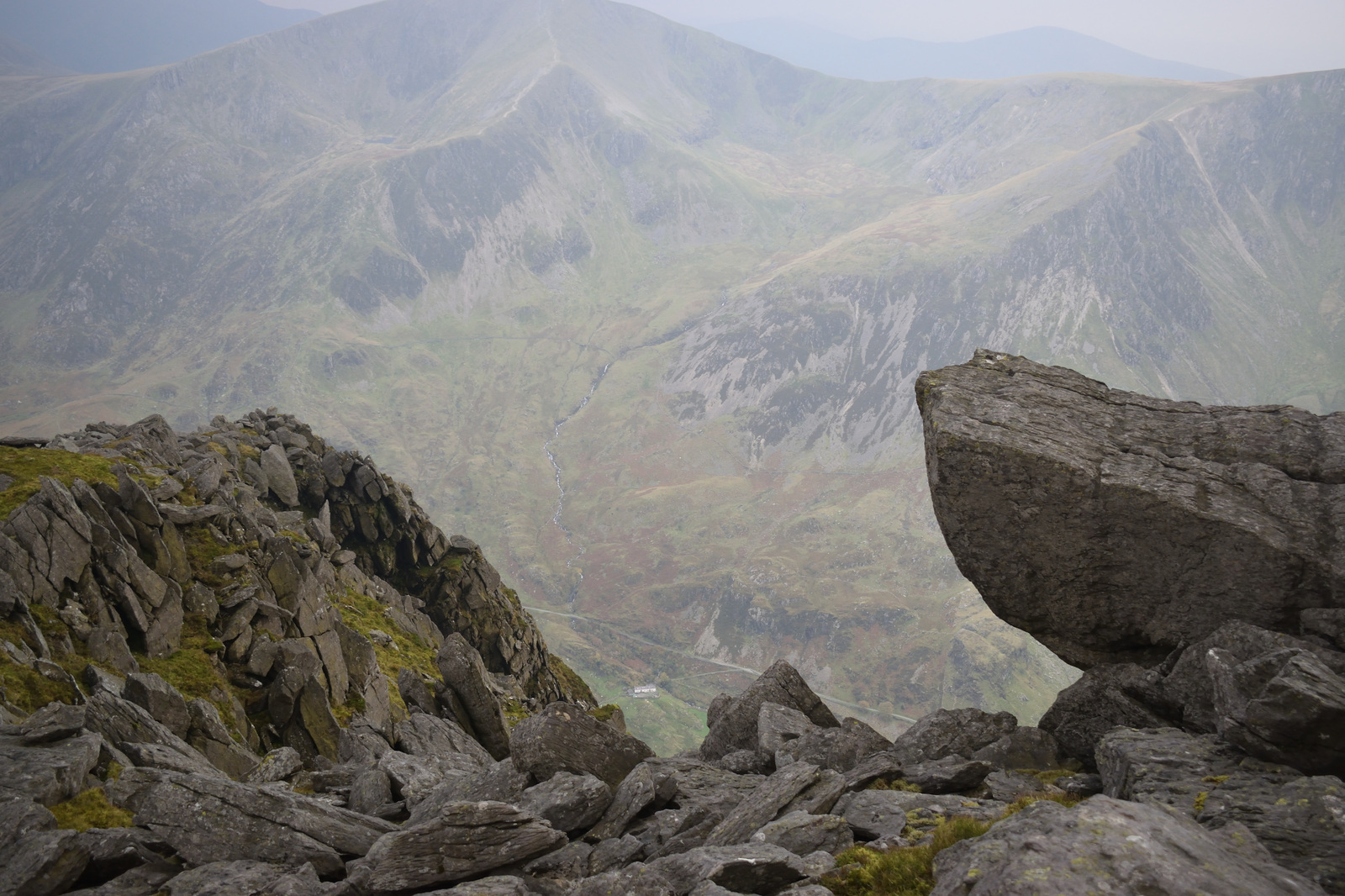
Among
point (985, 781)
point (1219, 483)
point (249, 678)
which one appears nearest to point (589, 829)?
→ point (985, 781)

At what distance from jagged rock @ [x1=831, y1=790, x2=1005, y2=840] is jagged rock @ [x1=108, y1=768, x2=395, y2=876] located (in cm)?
1315

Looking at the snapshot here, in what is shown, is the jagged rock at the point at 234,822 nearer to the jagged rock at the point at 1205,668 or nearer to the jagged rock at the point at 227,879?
the jagged rock at the point at 227,879

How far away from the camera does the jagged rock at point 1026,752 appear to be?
24188mm

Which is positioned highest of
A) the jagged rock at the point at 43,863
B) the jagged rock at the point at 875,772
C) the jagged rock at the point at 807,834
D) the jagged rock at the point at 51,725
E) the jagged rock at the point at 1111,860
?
the jagged rock at the point at 51,725

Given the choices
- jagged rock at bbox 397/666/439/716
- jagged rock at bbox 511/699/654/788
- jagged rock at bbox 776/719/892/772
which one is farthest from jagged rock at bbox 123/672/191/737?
jagged rock at bbox 776/719/892/772

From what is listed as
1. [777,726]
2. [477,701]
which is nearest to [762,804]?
[777,726]

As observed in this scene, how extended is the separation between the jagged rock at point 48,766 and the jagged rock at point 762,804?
16850mm

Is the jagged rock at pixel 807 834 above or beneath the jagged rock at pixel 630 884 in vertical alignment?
beneath

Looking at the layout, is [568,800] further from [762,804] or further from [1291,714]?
[1291,714]

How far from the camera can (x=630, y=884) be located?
52.0 ft

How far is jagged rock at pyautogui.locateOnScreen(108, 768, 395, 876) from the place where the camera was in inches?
733

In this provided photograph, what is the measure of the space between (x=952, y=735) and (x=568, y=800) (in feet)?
47.4

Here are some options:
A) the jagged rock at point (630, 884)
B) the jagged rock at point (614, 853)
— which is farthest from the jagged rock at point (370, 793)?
the jagged rock at point (630, 884)

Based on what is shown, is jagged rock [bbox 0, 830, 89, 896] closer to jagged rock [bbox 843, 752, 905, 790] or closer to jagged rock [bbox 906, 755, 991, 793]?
jagged rock [bbox 843, 752, 905, 790]
